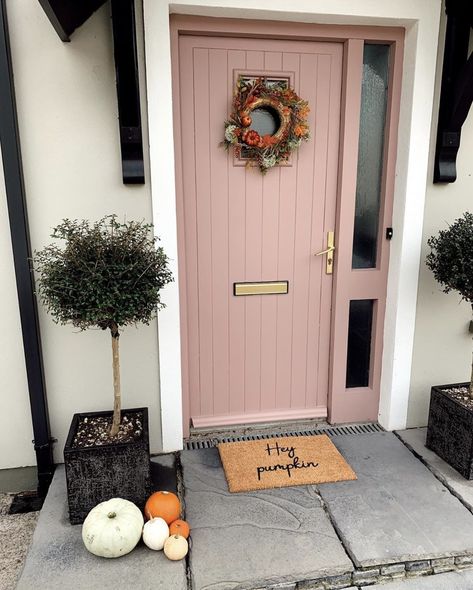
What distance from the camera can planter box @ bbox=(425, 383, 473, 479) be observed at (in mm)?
2556

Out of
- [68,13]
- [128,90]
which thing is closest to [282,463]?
[128,90]

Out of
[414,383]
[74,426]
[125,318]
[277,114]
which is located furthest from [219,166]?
[414,383]

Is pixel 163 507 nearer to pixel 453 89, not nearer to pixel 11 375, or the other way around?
pixel 11 375

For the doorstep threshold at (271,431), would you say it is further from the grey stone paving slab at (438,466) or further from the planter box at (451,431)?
the planter box at (451,431)

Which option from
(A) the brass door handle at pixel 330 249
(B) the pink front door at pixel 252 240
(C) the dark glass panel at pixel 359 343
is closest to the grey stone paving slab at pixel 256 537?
(B) the pink front door at pixel 252 240

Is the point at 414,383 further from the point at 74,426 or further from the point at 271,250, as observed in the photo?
the point at 74,426

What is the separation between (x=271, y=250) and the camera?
9.53 feet

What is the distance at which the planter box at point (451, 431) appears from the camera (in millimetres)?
2556

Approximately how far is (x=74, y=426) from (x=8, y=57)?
6.06ft

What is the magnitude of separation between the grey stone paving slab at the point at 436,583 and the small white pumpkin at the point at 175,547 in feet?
2.57

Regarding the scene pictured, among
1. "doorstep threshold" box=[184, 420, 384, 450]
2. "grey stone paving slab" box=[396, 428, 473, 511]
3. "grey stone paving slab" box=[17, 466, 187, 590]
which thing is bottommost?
"grey stone paving slab" box=[17, 466, 187, 590]

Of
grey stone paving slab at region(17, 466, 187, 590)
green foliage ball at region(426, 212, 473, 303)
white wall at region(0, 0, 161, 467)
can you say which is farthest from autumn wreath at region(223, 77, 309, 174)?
grey stone paving slab at region(17, 466, 187, 590)

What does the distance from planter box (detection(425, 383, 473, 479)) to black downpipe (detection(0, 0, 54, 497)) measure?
89.3 inches

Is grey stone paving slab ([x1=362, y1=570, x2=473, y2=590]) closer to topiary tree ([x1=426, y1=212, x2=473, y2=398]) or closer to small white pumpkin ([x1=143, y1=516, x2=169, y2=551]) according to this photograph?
small white pumpkin ([x1=143, y1=516, x2=169, y2=551])
